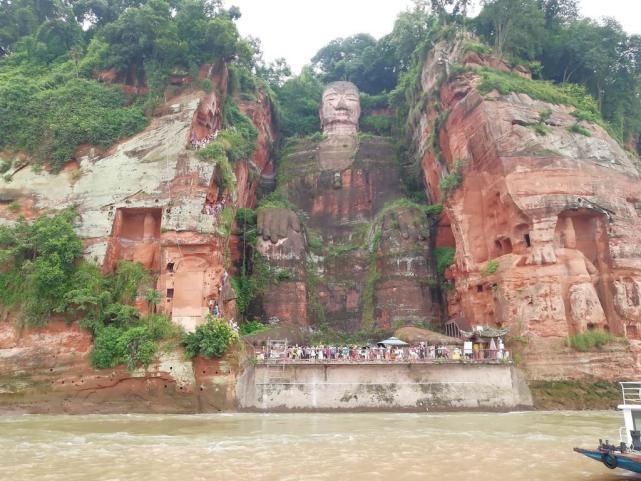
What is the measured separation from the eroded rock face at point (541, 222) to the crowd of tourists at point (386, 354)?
2.73 m

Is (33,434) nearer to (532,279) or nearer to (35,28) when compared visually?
(532,279)

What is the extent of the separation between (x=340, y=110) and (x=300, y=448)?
38.8 metres

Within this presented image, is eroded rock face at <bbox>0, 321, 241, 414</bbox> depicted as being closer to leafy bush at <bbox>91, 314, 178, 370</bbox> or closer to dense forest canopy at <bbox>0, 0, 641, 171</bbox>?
leafy bush at <bbox>91, 314, 178, 370</bbox>

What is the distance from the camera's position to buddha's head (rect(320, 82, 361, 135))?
162 feet

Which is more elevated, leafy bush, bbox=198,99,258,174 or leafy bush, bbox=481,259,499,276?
leafy bush, bbox=198,99,258,174

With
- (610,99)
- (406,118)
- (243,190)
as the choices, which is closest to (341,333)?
(243,190)

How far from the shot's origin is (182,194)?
2903 centimetres

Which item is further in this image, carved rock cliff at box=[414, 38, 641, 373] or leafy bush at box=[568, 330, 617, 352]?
carved rock cliff at box=[414, 38, 641, 373]

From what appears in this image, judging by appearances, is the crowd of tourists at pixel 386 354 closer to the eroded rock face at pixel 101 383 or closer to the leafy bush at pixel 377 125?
the eroded rock face at pixel 101 383

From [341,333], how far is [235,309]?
7096 millimetres

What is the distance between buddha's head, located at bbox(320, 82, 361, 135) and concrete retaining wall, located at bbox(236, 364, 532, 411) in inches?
1105

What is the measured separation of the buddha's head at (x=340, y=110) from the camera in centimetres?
4925

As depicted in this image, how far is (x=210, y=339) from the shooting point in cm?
2488

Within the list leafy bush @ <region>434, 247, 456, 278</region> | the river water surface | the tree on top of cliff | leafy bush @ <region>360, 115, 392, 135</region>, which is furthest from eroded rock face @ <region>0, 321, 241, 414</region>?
leafy bush @ <region>360, 115, 392, 135</region>
